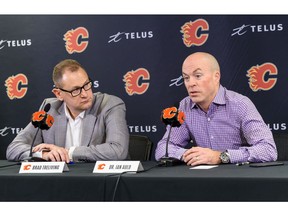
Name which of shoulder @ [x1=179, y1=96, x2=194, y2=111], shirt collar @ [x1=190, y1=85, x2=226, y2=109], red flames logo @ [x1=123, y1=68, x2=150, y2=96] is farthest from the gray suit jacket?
red flames logo @ [x1=123, y1=68, x2=150, y2=96]

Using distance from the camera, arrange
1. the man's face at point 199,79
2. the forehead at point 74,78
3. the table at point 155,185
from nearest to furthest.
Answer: the table at point 155,185
the man's face at point 199,79
the forehead at point 74,78

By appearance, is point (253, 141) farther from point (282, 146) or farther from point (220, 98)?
point (282, 146)

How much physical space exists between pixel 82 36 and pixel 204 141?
225 centimetres

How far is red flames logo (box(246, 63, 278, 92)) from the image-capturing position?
504cm

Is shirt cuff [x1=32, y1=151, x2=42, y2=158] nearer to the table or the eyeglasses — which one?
the eyeglasses

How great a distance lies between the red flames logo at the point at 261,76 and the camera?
5.04 m

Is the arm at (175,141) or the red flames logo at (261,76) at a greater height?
the red flames logo at (261,76)

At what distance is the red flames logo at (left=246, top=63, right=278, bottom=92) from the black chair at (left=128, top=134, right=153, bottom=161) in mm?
1476

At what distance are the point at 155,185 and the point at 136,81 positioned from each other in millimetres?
2951

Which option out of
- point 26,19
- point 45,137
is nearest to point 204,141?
point 45,137

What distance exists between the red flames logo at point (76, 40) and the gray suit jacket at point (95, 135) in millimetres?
1509

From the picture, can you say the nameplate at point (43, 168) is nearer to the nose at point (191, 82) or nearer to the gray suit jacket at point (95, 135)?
the gray suit jacket at point (95, 135)

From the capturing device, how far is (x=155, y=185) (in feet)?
8.13

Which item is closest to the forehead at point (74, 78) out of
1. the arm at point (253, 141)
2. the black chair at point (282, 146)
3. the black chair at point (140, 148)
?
the black chair at point (140, 148)
